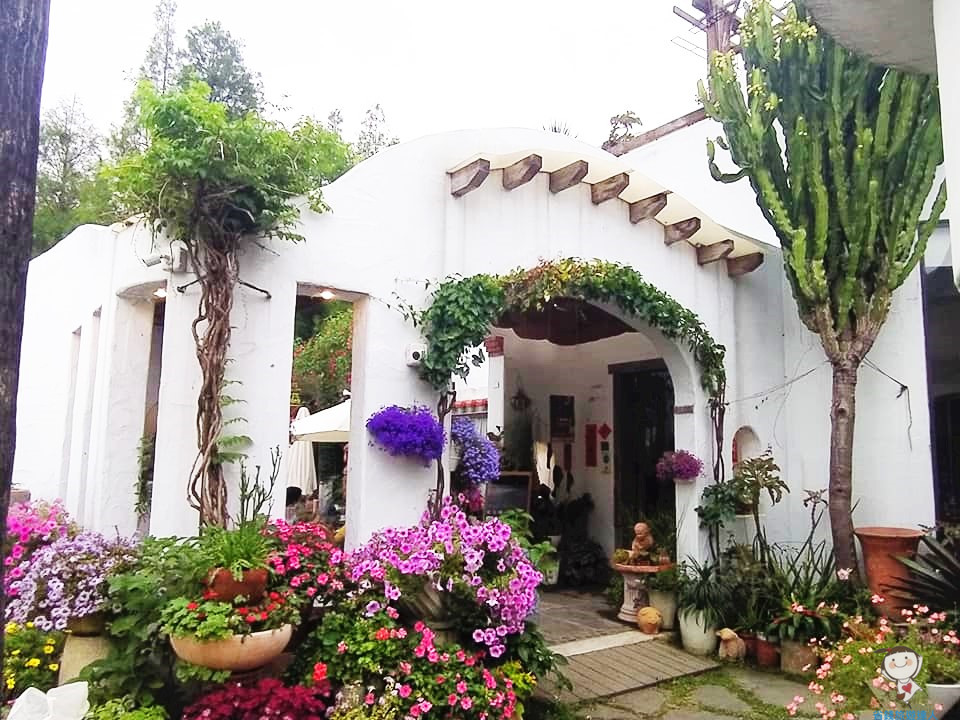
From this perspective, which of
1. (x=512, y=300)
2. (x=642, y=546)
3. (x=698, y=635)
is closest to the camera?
(x=512, y=300)

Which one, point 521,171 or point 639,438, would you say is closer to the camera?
point 521,171

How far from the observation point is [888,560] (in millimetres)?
6320

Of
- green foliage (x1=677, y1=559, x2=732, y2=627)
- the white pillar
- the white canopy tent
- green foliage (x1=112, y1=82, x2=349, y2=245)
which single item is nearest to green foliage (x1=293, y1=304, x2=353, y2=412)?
the white canopy tent

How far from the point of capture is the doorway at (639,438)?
8.89m

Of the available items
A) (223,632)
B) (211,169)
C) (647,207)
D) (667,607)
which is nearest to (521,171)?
(647,207)

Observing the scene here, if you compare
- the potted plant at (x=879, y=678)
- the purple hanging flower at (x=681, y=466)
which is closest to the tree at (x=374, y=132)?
the purple hanging flower at (x=681, y=466)

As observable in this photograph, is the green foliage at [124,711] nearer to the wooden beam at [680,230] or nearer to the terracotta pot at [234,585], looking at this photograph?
the terracotta pot at [234,585]

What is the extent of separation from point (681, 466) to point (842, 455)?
1474 mm

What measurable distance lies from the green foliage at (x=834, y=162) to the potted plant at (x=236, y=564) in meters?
5.37

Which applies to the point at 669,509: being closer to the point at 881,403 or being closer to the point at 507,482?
the point at 507,482

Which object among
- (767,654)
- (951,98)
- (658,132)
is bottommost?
(767,654)

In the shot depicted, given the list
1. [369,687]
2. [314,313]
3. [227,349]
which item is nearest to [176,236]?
[227,349]

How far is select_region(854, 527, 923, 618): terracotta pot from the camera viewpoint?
20.3 ft

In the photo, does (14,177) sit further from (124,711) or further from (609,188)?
(609,188)
